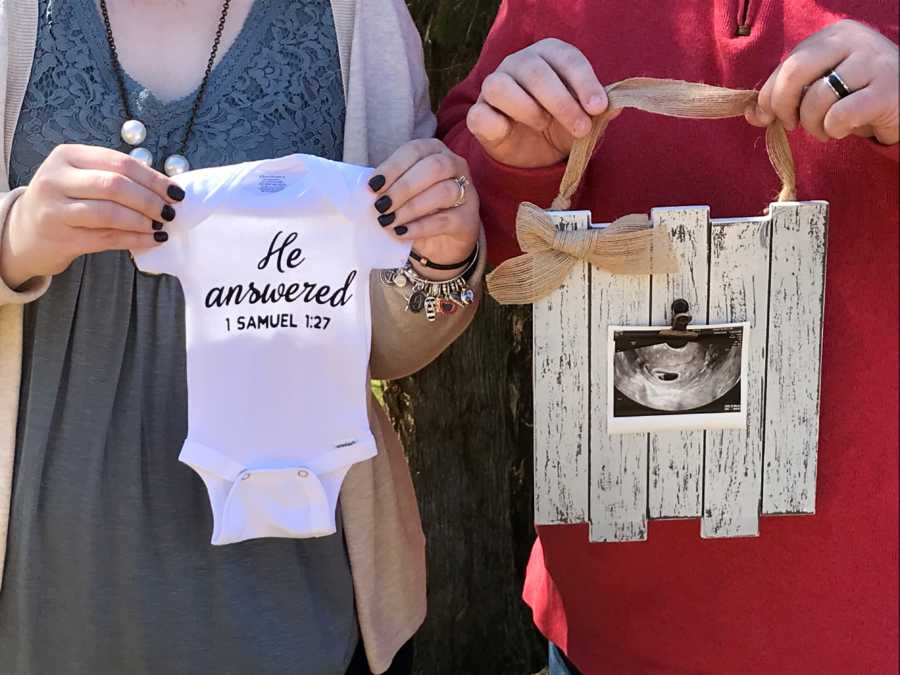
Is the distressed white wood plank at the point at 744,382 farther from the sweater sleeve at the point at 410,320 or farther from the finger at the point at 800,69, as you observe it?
the sweater sleeve at the point at 410,320

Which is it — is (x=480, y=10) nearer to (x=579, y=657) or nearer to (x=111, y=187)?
(x=111, y=187)

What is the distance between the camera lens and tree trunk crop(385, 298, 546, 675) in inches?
87.5

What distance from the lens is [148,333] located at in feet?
4.40

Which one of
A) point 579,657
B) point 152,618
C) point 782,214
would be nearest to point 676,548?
point 579,657

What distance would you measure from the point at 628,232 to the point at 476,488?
127cm

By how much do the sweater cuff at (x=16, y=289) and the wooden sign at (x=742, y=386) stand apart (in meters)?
0.63

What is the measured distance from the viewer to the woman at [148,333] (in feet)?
4.28

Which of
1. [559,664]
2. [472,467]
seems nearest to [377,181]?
[559,664]

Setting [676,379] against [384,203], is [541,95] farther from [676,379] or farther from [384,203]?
[676,379]

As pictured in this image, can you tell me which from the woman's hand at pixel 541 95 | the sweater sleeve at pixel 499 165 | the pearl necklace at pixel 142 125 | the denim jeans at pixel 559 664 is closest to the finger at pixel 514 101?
the woman's hand at pixel 541 95

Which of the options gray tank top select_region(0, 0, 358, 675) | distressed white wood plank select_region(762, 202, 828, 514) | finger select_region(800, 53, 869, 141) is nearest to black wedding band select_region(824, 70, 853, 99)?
finger select_region(800, 53, 869, 141)

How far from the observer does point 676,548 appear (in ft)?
4.12

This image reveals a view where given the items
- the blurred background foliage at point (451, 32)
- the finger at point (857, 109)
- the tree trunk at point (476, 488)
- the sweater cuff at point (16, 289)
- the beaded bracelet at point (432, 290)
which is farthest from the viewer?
the tree trunk at point (476, 488)

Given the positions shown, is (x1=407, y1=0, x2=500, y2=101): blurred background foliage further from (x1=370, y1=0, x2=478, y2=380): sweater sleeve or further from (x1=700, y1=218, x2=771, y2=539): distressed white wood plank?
(x1=700, y1=218, x2=771, y2=539): distressed white wood plank
